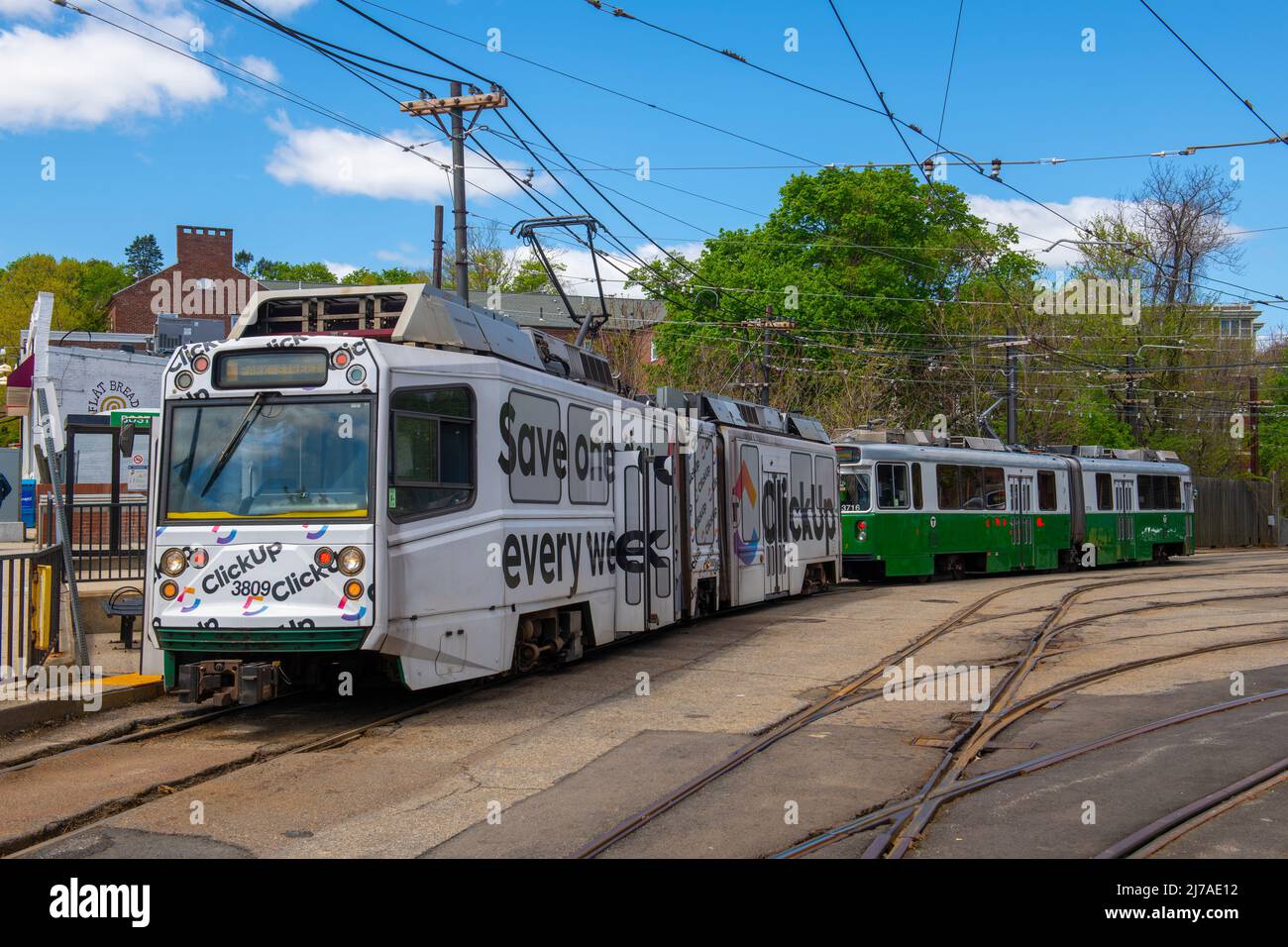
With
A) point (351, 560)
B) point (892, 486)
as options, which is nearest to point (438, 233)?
point (892, 486)

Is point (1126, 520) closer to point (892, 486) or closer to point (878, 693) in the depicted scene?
point (892, 486)

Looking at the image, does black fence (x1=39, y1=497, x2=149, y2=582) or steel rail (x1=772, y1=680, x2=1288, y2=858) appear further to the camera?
black fence (x1=39, y1=497, x2=149, y2=582)

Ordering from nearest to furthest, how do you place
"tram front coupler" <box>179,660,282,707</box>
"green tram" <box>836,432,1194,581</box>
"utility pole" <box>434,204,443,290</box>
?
"tram front coupler" <box>179,660,282,707</box>, "utility pole" <box>434,204,443,290</box>, "green tram" <box>836,432,1194,581</box>

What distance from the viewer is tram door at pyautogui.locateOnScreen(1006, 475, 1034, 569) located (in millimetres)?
28697

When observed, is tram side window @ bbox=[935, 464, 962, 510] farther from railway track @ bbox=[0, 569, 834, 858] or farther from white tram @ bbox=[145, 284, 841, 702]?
railway track @ bbox=[0, 569, 834, 858]

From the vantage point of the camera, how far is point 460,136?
1944 cm

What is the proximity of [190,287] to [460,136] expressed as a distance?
1958 inches

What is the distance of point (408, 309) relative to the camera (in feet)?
32.6

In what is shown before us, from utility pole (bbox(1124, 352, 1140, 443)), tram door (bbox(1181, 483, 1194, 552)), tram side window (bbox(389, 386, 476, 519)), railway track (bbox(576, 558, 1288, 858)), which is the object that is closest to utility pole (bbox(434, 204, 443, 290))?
railway track (bbox(576, 558, 1288, 858))

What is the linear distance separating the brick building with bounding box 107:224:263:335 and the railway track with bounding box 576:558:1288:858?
166 ft
